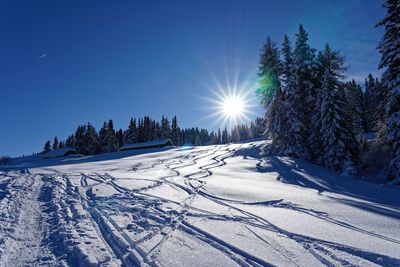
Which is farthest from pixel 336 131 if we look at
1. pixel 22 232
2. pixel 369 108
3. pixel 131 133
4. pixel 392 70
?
pixel 131 133

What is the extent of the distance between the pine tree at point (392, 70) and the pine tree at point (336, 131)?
474 cm

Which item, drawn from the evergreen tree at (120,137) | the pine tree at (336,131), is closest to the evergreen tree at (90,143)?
the evergreen tree at (120,137)

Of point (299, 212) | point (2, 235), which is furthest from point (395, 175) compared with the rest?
point (2, 235)

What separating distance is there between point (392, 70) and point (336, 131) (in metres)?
6.87

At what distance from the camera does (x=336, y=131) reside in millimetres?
22625

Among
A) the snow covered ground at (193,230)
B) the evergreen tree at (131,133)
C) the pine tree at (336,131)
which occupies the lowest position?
the snow covered ground at (193,230)

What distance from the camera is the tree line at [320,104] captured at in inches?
674

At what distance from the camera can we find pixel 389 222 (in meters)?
6.34

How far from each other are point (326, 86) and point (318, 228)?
2023cm

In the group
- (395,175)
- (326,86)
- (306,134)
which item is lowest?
Result: (395,175)

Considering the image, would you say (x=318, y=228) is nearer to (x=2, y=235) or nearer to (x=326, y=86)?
(x=2, y=235)

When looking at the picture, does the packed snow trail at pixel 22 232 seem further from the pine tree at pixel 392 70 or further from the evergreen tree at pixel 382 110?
the evergreen tree at pixel 382 110

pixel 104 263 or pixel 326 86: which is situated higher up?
pixel 326 86

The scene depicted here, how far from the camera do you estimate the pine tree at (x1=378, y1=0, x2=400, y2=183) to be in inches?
649
